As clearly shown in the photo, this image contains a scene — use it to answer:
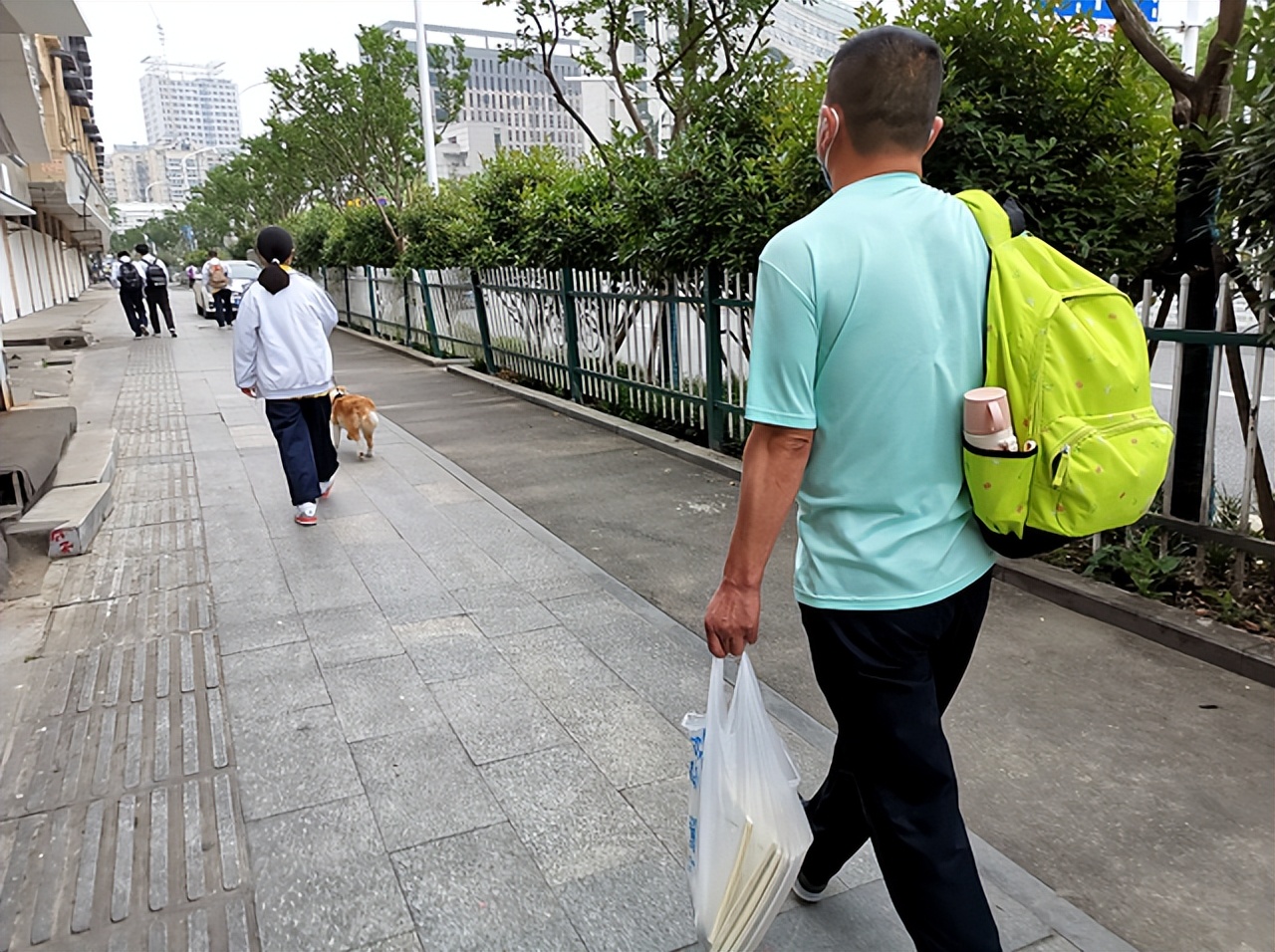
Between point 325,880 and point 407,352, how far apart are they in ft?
45.0

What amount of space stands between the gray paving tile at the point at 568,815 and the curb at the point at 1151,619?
2.35 metres

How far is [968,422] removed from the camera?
5.53ft

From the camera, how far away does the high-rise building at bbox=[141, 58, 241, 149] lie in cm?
10544

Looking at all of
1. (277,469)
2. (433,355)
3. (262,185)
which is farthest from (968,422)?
(262,185)

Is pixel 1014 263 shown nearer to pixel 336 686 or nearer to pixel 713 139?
pixel 336 686

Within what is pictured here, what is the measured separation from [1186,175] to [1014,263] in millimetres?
3094

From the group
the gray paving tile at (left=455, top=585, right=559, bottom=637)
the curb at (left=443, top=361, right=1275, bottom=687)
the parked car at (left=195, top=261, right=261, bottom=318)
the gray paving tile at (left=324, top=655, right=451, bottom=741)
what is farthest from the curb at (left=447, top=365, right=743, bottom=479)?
the parked car at (left=195, top=261, right=261, bottom=318)

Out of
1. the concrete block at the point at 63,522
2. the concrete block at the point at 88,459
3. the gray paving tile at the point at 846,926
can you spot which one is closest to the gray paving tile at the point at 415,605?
the concrete block at the point at 63,522

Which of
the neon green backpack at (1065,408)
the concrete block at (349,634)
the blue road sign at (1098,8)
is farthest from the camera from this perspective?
the blue road sign at (1098,8)

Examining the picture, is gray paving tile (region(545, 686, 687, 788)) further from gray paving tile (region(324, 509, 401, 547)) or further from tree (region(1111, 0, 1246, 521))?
tree (region(1111, 0, 1246, 521))

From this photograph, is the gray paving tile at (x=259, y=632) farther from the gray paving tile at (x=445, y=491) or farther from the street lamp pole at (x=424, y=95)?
the street lamp pole at (x=424, y=95)

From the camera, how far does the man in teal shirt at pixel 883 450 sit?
1.68 meters

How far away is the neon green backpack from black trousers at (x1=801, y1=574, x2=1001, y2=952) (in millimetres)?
268

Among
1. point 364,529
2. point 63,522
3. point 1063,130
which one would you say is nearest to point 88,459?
point 63,522
